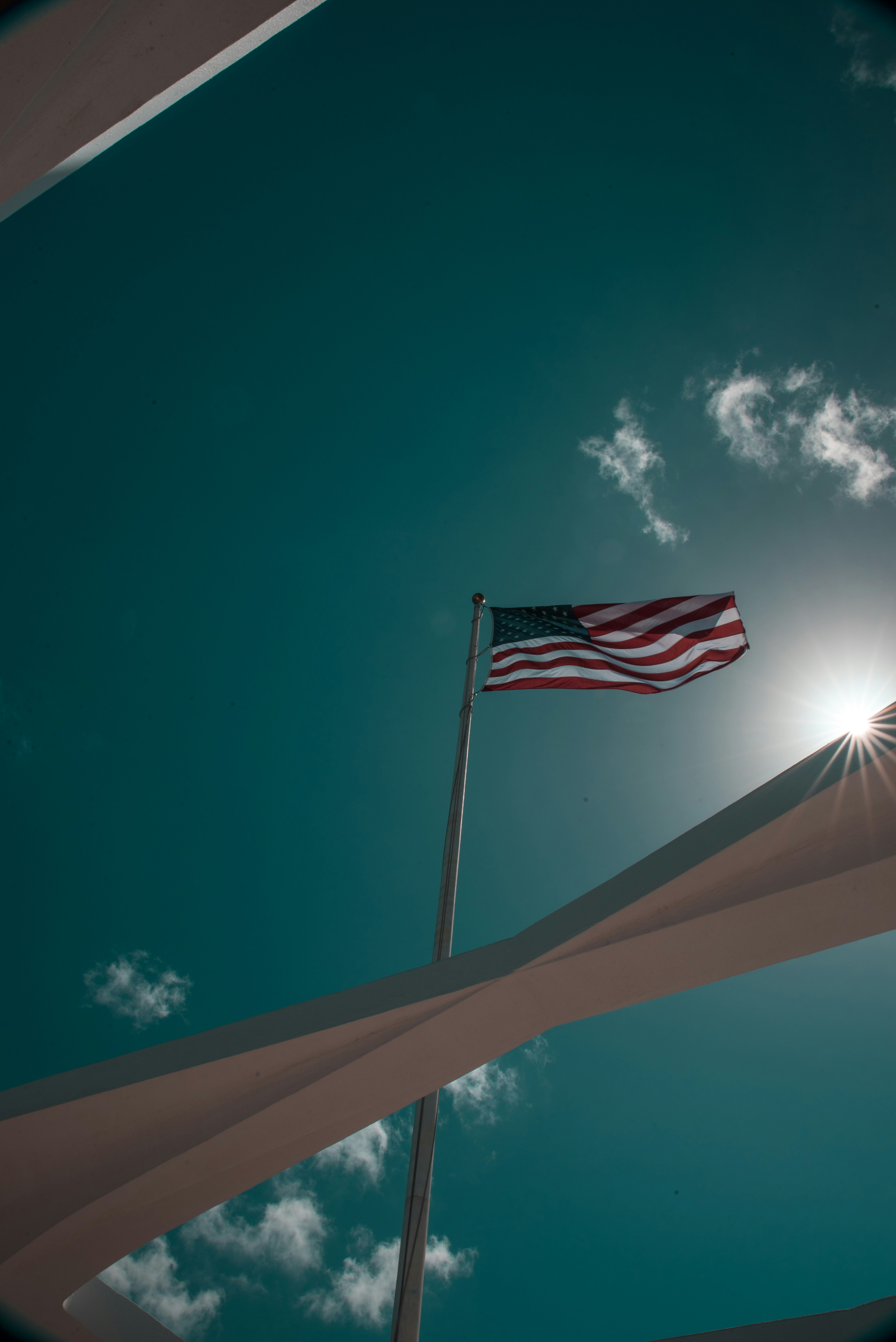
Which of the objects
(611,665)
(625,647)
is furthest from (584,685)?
(625,647)

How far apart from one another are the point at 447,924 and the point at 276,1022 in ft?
7.86

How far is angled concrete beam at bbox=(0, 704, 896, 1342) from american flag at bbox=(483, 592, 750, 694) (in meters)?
4.35

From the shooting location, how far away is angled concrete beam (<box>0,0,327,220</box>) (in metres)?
3.69

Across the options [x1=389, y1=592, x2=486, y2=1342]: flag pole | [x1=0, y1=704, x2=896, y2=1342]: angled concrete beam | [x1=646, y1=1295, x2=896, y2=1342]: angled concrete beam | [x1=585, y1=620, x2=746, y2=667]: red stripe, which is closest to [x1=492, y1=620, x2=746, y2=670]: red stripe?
[x1=585, y1=620, x2=746, y2=667]: red stripe

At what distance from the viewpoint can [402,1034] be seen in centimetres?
333

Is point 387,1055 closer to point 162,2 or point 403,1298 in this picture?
point 403,1298

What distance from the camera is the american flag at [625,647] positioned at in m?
7.86

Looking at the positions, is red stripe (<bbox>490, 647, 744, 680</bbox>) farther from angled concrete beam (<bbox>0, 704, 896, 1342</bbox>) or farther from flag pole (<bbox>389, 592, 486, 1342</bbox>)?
angled concrete beam (<bbox>0, 704, 896, 1342</bbox>)

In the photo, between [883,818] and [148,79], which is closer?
[883,818]

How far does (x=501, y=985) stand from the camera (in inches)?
128

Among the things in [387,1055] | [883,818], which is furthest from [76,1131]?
[883,818]

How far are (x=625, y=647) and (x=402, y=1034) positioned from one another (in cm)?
579

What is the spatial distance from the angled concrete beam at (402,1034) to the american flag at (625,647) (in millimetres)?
4347

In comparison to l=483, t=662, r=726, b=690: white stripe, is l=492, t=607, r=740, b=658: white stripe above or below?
above
